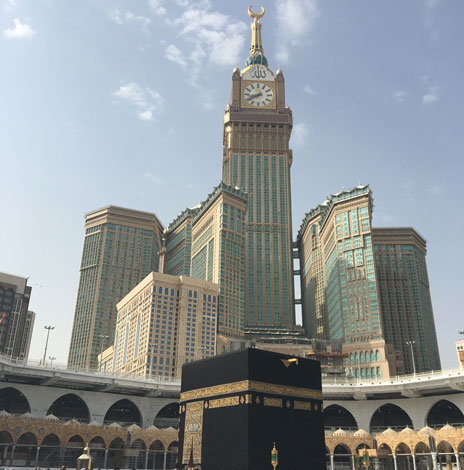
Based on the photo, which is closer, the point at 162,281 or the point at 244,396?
the point at 244,396

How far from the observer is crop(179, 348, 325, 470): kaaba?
30547mm

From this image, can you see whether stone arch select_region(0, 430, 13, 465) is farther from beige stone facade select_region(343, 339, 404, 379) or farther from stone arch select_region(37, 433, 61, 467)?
beige stone facade select_region(343, 339, 404, 379)

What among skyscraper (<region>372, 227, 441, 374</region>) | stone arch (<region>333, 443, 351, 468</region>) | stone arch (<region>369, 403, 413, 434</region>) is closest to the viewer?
stone arch (<region>333, 443, 351, 468</region>)

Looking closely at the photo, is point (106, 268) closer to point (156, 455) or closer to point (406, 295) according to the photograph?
point (406, 295)

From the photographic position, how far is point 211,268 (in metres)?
149

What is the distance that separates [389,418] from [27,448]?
51.0 metres

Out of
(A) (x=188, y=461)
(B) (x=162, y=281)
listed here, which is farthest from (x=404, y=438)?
(B) (x=162, y=281)

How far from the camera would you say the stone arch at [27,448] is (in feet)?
182

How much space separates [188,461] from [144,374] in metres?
82.7

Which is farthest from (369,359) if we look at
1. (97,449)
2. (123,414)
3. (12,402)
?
(12,402)

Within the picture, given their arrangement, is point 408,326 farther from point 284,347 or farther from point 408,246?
point 284,347

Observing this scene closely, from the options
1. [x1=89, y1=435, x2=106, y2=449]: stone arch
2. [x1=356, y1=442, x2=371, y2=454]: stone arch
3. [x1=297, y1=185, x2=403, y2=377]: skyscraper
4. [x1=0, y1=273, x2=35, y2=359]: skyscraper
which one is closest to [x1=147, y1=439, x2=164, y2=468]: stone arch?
[x1=89, y1=435, x2=106, y2=449]: stone arch

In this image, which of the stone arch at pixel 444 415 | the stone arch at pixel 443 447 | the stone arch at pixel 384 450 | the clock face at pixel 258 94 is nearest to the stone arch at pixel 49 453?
the stone arch at pixel 384 450

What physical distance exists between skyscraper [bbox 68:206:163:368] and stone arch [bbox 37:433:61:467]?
9175 centimetres
